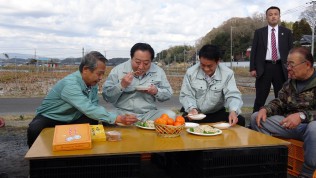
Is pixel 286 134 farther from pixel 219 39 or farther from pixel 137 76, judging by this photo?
pixel 219 39

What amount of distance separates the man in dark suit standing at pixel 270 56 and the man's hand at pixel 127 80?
2.28 m

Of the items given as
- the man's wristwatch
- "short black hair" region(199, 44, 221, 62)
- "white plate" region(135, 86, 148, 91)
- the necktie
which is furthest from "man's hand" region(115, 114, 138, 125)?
the necktie

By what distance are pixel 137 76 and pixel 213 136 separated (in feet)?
4.47

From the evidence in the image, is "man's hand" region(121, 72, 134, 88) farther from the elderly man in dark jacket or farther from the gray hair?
the elderly man in dark jacket

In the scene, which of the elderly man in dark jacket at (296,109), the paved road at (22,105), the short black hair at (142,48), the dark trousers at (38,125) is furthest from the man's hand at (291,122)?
the paved road at (22,105)

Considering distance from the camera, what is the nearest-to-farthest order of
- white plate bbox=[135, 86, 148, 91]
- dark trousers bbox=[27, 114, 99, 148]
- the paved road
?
1. dark trousers bbox=[27, 114, 99, 148]
2. white plate bbox=[135, 86, 148, 91]
3. the paved road

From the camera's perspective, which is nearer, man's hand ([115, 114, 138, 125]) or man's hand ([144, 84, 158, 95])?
man's hand ([115, 114, 138, 125])

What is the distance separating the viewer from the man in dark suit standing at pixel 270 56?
489 cm

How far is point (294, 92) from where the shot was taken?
11.3 ft

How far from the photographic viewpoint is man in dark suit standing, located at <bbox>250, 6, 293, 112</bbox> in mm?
4891

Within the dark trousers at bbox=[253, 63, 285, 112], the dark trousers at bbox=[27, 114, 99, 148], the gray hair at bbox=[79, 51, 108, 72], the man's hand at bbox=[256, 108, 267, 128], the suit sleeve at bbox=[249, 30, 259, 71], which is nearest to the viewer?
the gray hair at bbox=[79, 51, 108, 72]

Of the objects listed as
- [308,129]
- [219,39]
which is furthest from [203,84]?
[219,39]

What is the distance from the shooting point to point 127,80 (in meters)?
3.43

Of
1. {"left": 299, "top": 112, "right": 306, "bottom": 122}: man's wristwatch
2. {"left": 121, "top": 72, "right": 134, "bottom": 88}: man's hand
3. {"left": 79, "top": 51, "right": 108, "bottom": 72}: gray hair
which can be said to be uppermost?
{"left": 79, "top": 51, "right": 108, "bottom": 72}: gray hair
